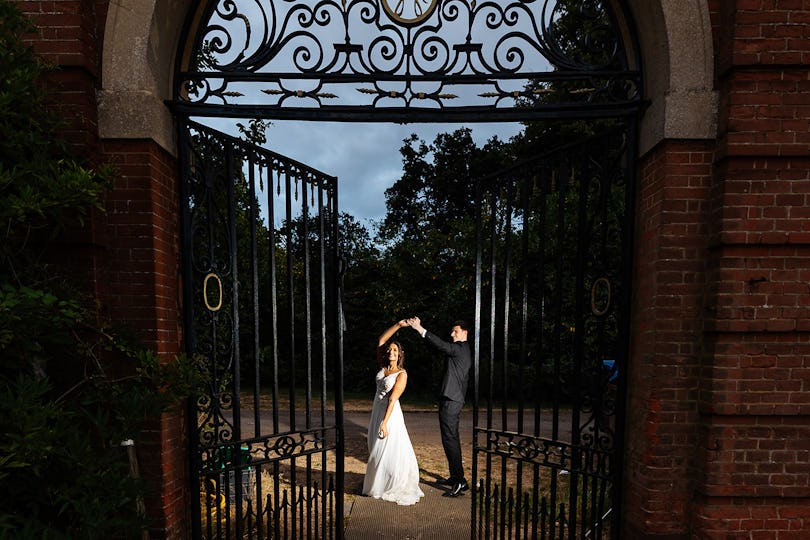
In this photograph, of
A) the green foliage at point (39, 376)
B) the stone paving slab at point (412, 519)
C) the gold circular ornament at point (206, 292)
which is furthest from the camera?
the stone paving slab at point (412, 519)

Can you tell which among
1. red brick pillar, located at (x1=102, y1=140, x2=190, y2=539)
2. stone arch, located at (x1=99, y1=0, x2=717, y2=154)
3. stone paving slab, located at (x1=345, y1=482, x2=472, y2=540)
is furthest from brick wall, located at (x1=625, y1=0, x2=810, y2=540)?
red brick pillar, located at (x1=102, y1=140, x2=190, y2=539)

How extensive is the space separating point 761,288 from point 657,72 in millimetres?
1639

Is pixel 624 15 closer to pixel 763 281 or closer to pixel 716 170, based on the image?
pixel 716 170

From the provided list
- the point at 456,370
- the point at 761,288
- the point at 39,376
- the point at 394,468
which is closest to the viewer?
the point at 39,376

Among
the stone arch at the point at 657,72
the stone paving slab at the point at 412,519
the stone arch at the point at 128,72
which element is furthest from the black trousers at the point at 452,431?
the stone arch at the point at 128,72

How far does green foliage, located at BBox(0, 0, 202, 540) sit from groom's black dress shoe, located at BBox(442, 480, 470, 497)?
4110 millimetres

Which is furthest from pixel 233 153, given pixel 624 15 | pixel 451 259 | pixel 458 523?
pixel 451 259

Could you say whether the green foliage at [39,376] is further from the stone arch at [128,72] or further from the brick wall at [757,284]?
the brick wall at [757,284]

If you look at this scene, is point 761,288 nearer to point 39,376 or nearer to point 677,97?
point 677,97

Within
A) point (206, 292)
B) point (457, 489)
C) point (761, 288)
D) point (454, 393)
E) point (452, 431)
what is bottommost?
point (457, 489)

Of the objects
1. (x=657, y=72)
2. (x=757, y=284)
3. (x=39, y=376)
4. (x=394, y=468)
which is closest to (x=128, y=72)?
(x=39, y=376)

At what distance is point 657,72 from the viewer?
118 inches

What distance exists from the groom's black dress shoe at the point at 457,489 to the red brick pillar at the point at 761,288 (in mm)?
3245

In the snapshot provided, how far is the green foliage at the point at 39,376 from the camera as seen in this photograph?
1.76 meters
